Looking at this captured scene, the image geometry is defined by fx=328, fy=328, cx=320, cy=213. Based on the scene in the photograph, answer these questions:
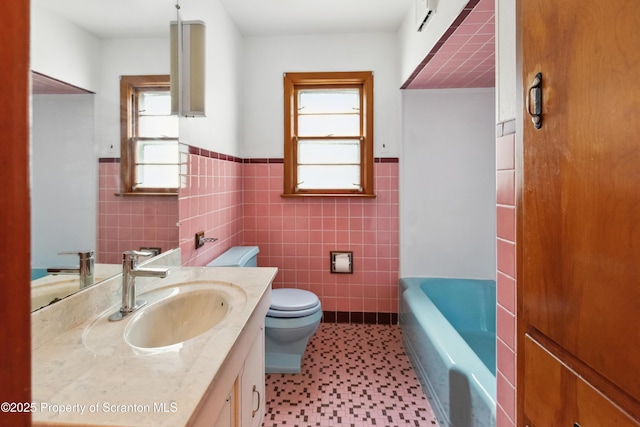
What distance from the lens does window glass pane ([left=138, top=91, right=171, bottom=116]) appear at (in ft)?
4.64

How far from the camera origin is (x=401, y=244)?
2.74 metres

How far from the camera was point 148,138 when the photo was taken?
1.46 m

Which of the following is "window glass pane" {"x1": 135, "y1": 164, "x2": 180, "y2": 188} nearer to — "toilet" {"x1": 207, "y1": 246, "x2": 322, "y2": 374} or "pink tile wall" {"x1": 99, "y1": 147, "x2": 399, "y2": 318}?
"toilet" {"x1": 207, "y1": 246, "x2": 322, "y2": 374}

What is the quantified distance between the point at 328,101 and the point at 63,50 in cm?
208

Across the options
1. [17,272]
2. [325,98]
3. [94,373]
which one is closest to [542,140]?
[17,272]

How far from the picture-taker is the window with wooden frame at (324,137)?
2.77m

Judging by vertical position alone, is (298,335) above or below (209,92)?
below

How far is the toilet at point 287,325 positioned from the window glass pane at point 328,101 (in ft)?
4.66

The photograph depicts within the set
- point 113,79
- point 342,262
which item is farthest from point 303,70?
point 113,79

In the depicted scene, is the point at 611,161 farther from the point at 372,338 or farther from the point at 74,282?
the point at 372,338

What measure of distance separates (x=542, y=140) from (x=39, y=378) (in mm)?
1222

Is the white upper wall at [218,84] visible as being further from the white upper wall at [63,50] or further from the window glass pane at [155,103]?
the white upper wall at [63,50]

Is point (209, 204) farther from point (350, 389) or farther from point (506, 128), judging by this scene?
point (506, 128)

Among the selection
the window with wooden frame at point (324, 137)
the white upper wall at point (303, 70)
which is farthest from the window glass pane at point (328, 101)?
the white upper wall at point (303, 70)
